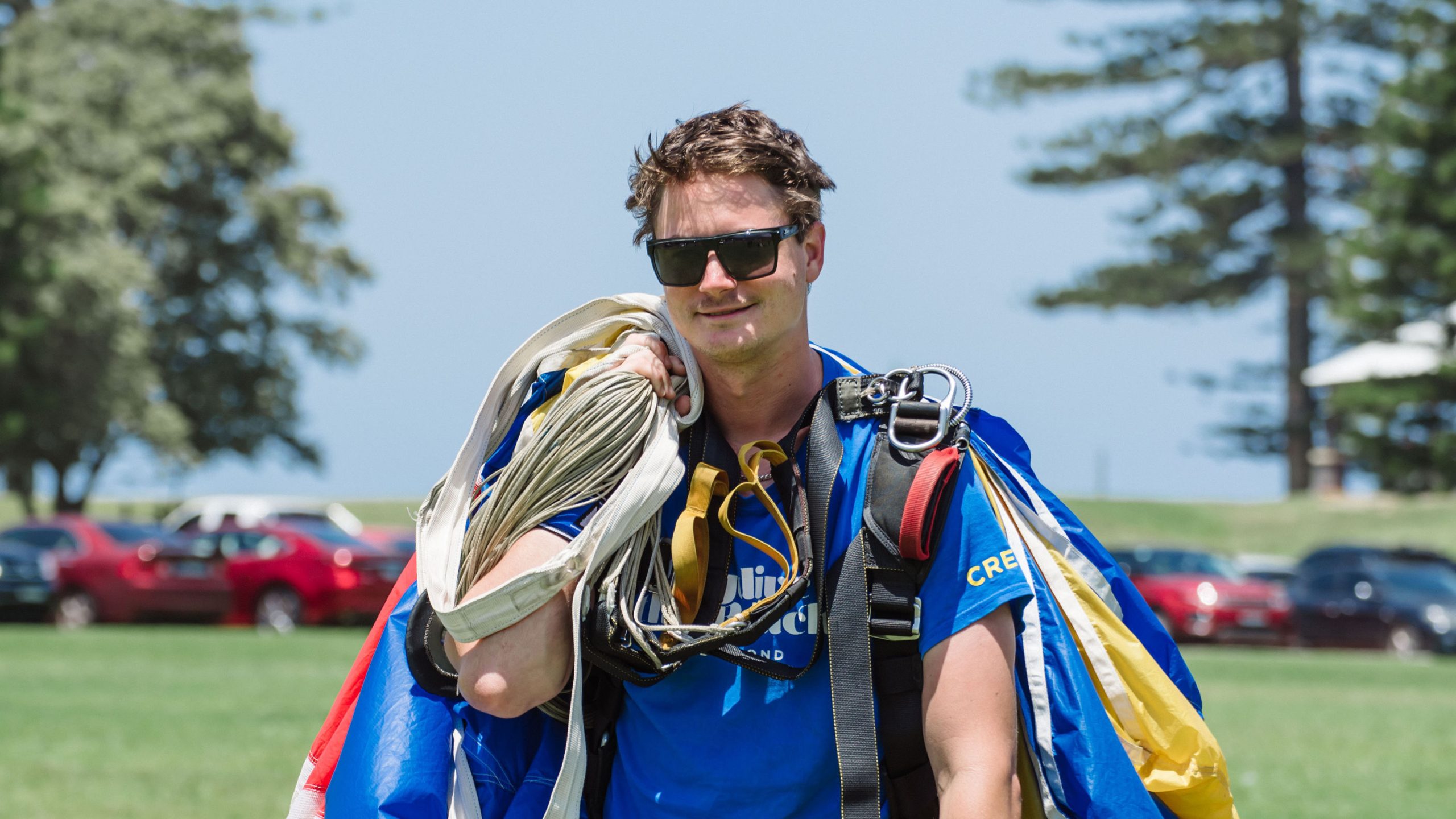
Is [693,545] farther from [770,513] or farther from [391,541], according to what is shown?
[391,541]

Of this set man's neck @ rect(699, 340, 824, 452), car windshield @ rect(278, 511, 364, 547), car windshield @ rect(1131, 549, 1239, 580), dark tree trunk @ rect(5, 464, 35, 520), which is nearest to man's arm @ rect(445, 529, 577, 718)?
man's neck @ rect(699, 340, 824, 452)

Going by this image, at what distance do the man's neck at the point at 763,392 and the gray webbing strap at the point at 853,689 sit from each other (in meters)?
0.31

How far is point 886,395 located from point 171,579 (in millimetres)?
23130

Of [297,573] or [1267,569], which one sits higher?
[297,573]

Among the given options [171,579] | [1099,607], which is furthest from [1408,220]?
[1099,607]

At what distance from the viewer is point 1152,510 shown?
156ft

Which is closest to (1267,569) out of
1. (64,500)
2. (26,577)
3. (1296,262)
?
(1296,262)

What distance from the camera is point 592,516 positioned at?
9.73ft

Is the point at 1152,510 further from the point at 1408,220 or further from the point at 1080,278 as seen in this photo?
the point at 1408,220

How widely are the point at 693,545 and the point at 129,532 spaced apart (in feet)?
84.5

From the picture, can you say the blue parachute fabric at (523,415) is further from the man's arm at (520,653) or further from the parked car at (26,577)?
the parked car at (26,577)

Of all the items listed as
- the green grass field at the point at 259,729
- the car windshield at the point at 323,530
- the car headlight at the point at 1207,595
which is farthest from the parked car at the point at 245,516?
the car headlight at the point at 1207,595

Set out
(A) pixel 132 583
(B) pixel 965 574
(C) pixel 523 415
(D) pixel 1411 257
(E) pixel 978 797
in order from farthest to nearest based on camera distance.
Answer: (D) pixel 1411 257, (A) pixel 132 583, (C) pixel 523 415, (B) pixel 965 574, (E) pixel 978 797

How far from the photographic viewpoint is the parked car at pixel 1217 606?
2573 centimetres
